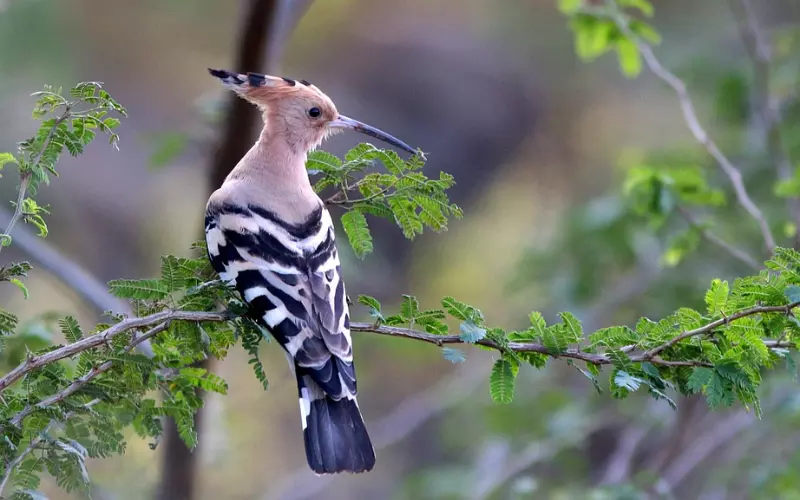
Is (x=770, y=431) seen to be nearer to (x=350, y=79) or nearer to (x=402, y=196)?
(x=402, y=196)

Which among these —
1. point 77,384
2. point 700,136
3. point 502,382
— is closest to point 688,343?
point 502,382

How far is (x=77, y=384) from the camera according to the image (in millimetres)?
1562

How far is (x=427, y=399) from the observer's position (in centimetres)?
476

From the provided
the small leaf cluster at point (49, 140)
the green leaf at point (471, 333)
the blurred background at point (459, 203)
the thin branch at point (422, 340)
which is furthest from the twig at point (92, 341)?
the blurred background at point (459, 203)

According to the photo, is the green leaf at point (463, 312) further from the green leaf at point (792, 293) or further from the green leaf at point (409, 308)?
the green leaf at point (792, 293)

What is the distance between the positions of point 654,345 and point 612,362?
9 centimetres

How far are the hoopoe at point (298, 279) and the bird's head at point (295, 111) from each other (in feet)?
0.23

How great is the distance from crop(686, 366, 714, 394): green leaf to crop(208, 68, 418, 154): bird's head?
1104 millimetres

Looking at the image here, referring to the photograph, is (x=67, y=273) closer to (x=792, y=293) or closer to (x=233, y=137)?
(x=233, y=137)

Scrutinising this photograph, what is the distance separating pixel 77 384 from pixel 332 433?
0.47 m

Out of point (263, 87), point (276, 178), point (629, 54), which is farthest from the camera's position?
point (629, 54)

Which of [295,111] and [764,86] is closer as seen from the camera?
[295,111]

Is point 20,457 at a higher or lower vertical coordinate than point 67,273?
higher

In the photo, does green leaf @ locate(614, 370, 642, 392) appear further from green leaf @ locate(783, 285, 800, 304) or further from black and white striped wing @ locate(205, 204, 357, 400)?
black and white striped wing @ locate(205, 204, 357, 400)
